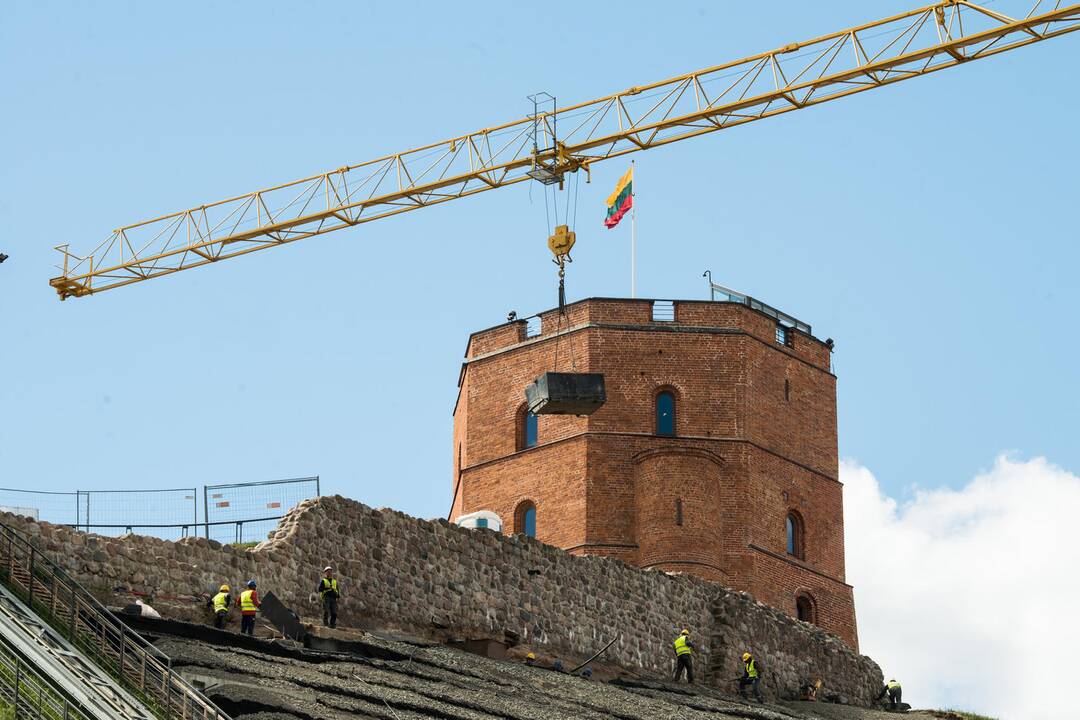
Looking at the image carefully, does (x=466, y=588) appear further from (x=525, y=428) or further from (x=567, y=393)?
(x=525, y=428)

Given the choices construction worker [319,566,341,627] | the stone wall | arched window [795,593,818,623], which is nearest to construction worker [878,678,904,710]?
the stone wall

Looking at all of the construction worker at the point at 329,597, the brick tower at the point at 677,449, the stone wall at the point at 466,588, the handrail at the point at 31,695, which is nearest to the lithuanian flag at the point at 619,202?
the brick tower at the point at 677,449

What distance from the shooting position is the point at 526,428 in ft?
193

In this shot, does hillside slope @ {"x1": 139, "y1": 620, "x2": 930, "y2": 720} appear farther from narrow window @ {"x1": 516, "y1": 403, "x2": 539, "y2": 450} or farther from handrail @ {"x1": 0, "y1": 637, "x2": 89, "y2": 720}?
narrow window @ {"x1": 516, "y1": 403, "x2": 539, "y2": 450}

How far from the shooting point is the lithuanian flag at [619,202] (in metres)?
61.1

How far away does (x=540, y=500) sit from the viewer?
5734 cm

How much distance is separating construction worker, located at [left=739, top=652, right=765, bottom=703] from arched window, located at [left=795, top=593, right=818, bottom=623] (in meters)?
12.9

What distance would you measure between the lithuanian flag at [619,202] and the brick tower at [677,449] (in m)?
3.95

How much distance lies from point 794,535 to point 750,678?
15.1 metres

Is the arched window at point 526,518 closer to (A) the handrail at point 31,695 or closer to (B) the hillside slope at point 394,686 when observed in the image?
(B) the hillside slope at point 394,686

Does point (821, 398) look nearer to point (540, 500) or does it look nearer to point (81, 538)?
point (540, 500)

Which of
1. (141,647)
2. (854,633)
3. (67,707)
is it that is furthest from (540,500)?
(67,707)

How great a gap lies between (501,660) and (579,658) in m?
3.52

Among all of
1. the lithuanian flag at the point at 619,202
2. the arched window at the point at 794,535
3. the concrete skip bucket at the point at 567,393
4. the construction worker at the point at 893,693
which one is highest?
the lithuanian flag at the point at 619,202
